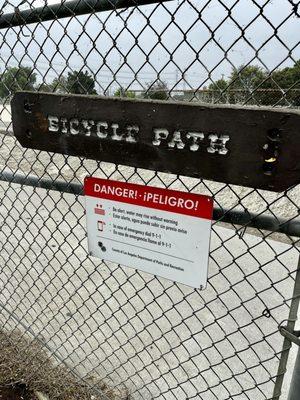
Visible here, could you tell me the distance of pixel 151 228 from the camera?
151 cm

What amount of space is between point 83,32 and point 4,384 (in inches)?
86.0

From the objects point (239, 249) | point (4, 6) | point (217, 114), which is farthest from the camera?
point (239, 249)

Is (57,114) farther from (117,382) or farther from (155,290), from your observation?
(155,290)

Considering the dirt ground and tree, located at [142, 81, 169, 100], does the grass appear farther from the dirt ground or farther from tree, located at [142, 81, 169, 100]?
tree, located at [142, 81, 169, 100]

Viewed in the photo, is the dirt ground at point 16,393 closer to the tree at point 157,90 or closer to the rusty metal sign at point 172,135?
the rusty metal sign at point 172,135

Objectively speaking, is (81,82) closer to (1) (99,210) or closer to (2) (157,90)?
(2) (157,90)

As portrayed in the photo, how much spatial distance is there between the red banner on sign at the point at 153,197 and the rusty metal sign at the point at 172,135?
11 centimetres

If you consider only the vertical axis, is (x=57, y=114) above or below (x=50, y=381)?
above

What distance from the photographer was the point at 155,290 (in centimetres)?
338

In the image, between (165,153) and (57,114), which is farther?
(57,114)

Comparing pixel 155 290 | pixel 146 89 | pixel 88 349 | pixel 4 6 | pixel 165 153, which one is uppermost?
pixel 4 6

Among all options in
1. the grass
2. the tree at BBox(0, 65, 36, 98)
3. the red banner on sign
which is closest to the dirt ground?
the grass

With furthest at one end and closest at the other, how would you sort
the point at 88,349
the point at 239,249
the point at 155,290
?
1. the point at 239,249
2. the point at 155,290
3. the point at 88,349

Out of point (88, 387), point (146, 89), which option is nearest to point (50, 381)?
point (88, 387)
